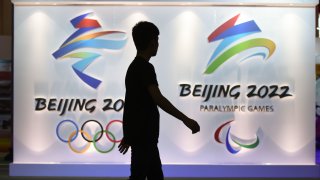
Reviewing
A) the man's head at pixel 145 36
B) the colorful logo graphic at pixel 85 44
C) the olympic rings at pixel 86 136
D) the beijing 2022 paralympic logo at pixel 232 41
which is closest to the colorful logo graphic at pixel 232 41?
the beijing 2022 paralympic logo at pixel 232 41

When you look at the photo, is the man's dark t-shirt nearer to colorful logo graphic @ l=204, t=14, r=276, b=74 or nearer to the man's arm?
the man's arm

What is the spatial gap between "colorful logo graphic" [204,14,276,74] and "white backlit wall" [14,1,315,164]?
0.01 metres

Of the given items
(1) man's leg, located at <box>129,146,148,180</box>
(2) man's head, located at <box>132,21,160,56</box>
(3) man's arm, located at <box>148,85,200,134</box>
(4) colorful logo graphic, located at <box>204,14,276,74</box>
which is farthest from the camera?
(4) colorful logo graphic, located at <box>204,14,276,74</box>

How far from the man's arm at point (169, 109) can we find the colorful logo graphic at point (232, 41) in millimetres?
3992

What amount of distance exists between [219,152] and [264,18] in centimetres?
196

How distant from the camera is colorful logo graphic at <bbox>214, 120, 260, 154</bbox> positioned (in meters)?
8.16

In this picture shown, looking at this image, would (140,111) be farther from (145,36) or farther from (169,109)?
(145,36)

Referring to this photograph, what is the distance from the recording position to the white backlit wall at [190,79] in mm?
8133

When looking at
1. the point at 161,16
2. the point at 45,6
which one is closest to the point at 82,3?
the point at 45,6

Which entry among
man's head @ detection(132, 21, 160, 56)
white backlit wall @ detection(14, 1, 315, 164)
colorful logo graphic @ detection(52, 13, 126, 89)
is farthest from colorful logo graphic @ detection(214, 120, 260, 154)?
man's head @ detection(132, 21, 160, 56)

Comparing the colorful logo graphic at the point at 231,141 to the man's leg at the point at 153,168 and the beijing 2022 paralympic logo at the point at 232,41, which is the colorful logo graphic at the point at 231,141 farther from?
the man's leg at the point at 153,168

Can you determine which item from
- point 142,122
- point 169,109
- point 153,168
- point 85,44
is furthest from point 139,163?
point 85,44

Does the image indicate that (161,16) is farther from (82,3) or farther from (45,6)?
(45,6)

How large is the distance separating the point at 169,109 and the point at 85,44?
424 centimetres
